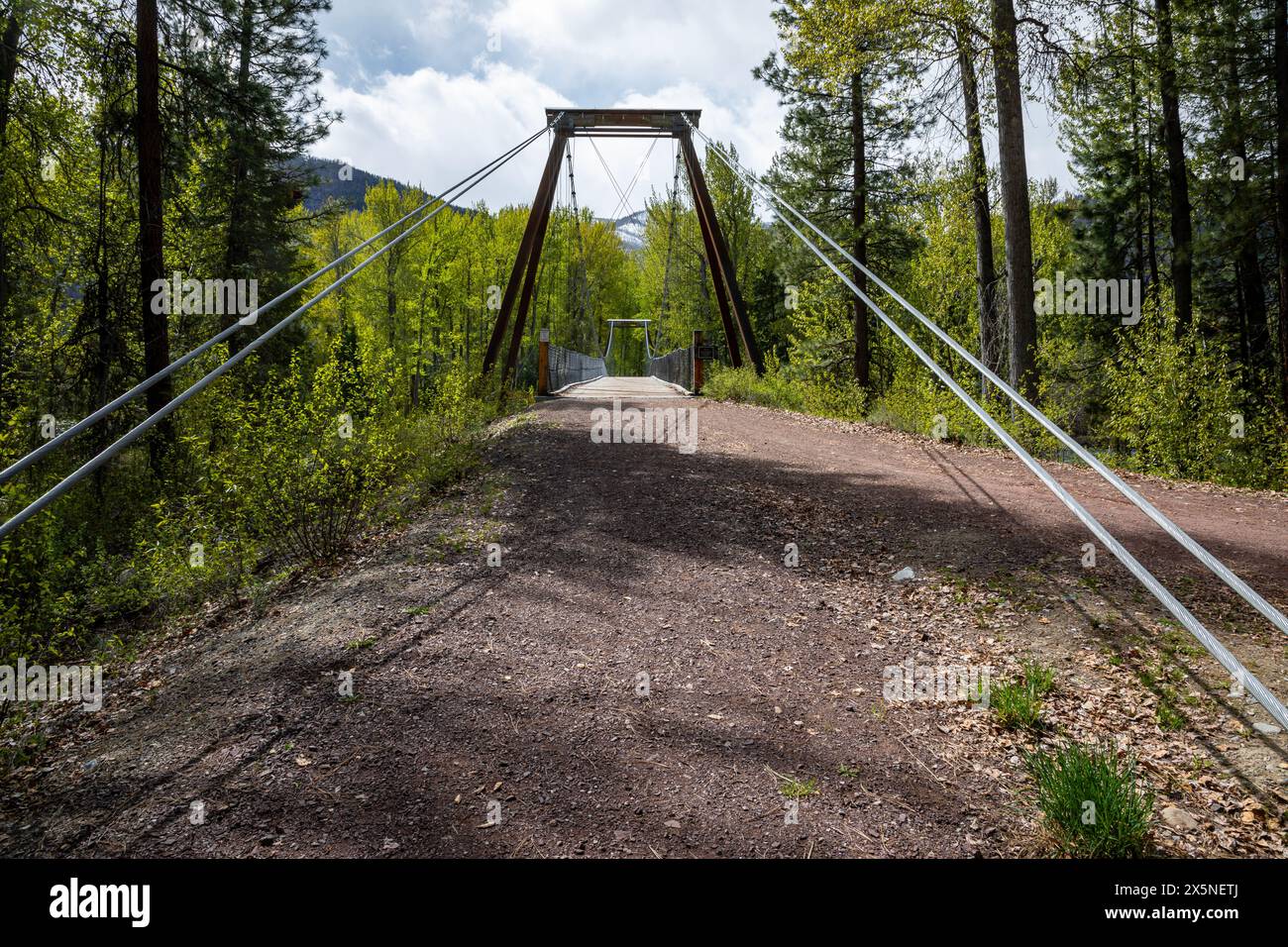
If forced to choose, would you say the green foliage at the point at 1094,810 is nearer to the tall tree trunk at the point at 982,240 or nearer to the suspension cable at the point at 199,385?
the suspension cable at the point at 199,385

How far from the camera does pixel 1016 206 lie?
29.2 feet

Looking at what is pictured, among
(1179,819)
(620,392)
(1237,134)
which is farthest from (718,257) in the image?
(1179,819)

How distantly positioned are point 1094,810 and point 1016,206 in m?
8.70

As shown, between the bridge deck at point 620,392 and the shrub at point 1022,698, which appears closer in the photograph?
the shrub at point 1022,698

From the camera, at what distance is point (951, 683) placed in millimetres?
3367

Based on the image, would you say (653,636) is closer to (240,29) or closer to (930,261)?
(240,29)

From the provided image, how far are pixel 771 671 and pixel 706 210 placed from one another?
1343 centimetres

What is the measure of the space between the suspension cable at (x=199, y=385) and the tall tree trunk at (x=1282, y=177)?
11468 mm

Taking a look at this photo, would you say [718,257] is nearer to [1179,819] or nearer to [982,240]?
[982,240]

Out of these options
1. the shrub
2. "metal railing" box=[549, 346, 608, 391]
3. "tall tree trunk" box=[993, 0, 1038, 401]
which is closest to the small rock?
the shrub

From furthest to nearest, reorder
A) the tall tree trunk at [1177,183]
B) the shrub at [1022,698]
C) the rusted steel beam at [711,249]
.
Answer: the rusted steel beam at [711,249]
the tall tree trunk at [1177,183]
the shrub at [1022,698]

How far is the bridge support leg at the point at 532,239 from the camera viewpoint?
13.3 m

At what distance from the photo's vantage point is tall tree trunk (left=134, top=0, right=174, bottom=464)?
8.20 m

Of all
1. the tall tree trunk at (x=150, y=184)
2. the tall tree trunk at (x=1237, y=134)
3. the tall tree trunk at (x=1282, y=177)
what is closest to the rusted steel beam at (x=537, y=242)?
the tall tree trunk at (x=150, y=184)
